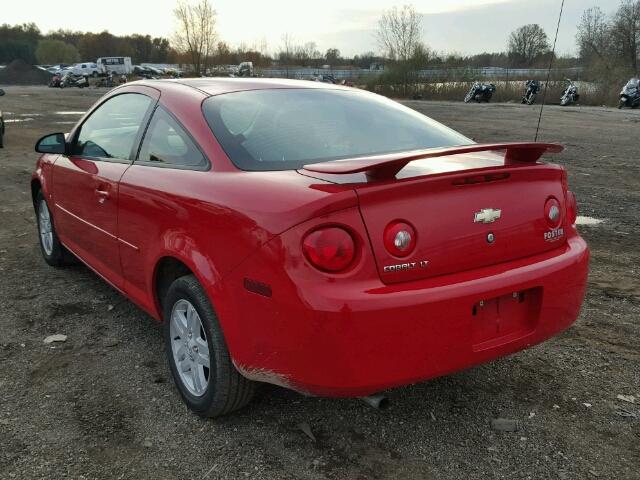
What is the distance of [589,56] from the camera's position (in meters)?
38.3

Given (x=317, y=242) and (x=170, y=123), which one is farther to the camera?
(x=170, y=123)

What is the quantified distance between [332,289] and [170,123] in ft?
5.11

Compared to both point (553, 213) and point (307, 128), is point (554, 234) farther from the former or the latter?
point (307, 128)

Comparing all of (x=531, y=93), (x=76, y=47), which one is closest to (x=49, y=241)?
(x=531, y=93)

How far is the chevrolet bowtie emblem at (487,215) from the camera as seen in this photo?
240cm

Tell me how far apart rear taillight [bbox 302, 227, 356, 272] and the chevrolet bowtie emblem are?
0.59m

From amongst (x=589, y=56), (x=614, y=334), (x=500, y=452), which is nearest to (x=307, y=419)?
(x=500, y=452)

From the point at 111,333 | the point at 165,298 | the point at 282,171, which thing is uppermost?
the point at 282,171

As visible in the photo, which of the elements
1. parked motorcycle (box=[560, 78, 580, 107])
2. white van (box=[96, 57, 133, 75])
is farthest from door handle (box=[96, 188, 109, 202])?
white van (box=[96, 57, 133, 75])

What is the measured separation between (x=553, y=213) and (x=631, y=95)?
86.6 feet

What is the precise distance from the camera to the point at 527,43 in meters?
51.0

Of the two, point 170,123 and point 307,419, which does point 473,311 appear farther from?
point 170,123

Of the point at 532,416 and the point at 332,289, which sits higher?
the point at 332,289

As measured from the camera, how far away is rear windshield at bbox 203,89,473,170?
280 cm
